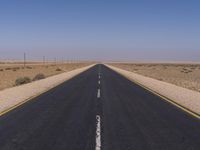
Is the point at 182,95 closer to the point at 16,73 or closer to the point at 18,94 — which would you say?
the point at 18,94

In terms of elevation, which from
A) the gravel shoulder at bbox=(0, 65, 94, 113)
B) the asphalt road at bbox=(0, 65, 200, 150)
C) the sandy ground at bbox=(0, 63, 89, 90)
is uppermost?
the asphalt road at bbox=(0, 65, 200, 150)

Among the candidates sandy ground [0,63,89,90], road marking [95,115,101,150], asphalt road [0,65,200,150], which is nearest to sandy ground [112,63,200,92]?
asphalt road [0,65,200,150]

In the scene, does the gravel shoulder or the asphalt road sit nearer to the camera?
the asphalt road

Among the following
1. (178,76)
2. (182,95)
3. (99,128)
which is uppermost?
(99,128)

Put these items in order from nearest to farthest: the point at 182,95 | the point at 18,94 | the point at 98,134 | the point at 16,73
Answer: the point at 98,134, the point at 182,95, the point at 18,94, the point at 16,73

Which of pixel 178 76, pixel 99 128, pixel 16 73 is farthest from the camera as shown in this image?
pixel 16 73

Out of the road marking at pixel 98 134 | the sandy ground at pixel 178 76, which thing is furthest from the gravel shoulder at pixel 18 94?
the sandy ground at pixel 178 76

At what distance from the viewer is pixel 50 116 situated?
38.8 feet

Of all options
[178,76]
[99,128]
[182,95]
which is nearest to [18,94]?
[182,95]

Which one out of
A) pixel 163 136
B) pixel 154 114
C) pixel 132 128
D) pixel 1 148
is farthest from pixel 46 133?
pixel 154 114

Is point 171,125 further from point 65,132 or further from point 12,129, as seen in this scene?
point 12,129

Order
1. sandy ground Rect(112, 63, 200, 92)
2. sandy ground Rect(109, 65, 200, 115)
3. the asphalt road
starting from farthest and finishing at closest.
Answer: sandy ground Rect(112, 63, 200, 92), sandy ground Rect(109, 65, 200, 115), the asphalt road

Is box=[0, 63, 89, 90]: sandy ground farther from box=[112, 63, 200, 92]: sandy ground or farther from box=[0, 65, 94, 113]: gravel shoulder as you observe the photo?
box=[112, 63, 200, 92]: sandy ground

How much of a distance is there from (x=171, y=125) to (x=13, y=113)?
5.99 m
